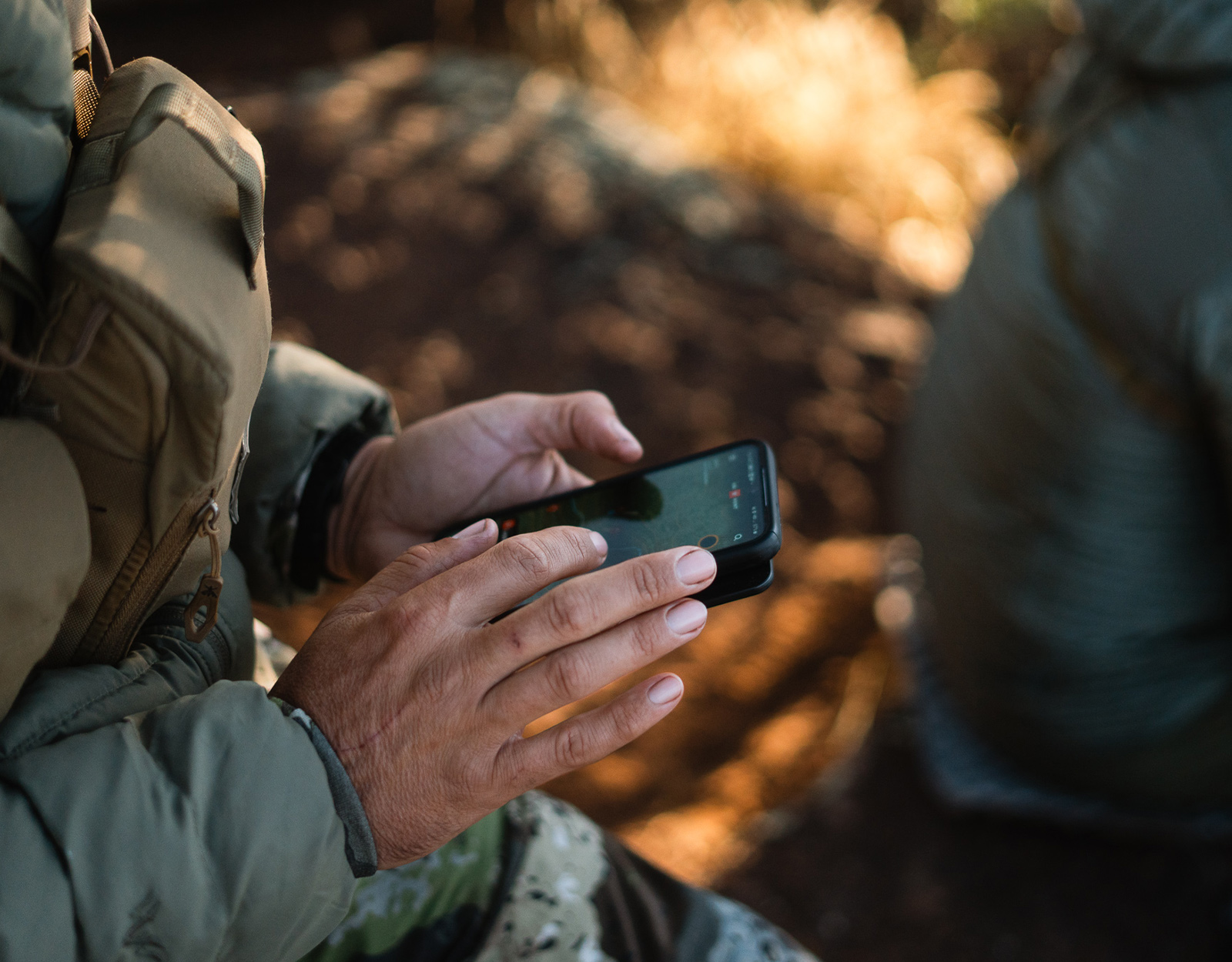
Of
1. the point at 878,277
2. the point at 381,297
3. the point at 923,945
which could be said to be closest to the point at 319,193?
the point at 381,297

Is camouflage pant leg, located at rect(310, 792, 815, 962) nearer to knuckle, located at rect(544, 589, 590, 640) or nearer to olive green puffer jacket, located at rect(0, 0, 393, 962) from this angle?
olive green puffer jacket, located at rect(0, 0, 393, 962)

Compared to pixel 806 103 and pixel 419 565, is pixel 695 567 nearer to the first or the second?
pixel 419 565

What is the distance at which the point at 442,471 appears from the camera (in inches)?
46.7

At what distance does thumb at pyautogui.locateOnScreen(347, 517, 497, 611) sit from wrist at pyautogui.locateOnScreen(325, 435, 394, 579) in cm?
33

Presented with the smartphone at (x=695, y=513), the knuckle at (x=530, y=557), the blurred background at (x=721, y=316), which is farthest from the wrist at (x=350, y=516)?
the blurred background at (x=721, y=316)

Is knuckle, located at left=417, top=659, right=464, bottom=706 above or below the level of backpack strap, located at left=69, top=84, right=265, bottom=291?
below

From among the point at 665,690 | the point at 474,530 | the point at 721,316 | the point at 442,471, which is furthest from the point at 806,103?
the point at 665,690

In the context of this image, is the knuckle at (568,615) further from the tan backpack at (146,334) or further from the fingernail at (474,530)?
the tan backpack at (146,334)

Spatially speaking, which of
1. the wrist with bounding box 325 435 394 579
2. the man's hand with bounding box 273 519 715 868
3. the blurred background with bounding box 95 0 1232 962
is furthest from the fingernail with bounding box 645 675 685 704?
the blurred background with bounding box 95 0 1232 962

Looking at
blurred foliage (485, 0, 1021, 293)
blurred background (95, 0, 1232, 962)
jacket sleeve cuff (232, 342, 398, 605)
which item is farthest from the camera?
blurred foliage (485, 0, 1021, 293)

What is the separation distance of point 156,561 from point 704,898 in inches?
26.5

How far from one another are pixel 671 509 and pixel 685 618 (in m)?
0.27

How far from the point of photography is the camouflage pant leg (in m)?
0.91

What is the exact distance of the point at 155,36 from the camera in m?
3.65
